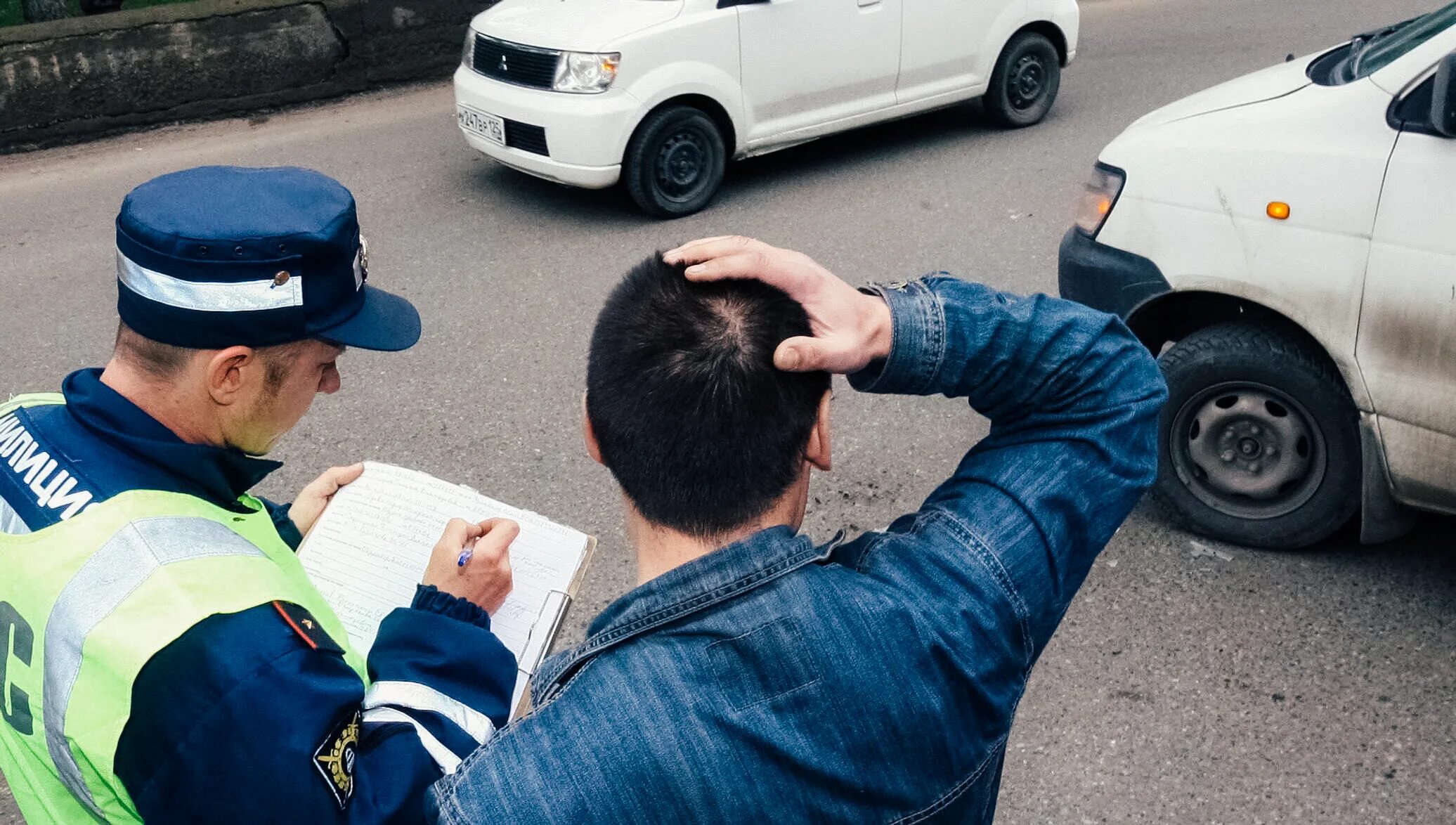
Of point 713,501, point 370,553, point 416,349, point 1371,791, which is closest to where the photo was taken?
point 713,501

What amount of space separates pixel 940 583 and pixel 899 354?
0.93 ft

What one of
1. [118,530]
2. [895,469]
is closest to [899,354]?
[118,530]

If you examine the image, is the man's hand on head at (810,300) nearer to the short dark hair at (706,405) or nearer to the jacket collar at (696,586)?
the short dark hair at (706,405)

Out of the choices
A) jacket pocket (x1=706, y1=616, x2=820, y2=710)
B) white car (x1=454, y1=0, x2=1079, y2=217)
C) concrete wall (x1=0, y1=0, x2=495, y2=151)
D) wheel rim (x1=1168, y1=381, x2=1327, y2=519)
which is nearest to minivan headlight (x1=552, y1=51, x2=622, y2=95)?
white car (x1=454, y1=0, x2=1079, y2=217)

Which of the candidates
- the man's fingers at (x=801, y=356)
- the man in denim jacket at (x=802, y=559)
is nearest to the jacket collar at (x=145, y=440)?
the man in denim jacket at (x=802, y=559)

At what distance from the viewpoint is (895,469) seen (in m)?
4.50

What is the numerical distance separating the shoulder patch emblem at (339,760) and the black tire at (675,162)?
18.0ft

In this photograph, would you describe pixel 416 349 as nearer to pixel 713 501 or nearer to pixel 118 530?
pixel 118 530

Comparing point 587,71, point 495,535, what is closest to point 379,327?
point 495,535

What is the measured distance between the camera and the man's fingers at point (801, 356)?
130 cm

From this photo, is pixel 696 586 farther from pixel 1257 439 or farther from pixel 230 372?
pixel 1257 439

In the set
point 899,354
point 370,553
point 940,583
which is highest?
point 899,354

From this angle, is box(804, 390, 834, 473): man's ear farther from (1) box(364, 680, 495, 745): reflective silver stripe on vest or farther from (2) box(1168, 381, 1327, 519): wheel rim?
(2) box(1168, 381, 1327, 519): wheel rim

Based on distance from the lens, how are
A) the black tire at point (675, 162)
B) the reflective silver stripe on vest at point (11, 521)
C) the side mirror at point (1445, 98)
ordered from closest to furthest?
the reflective silver stripe on vest at point (11, 521), the side mirror at point (1445, 98), the black tire at point (675, 162)
